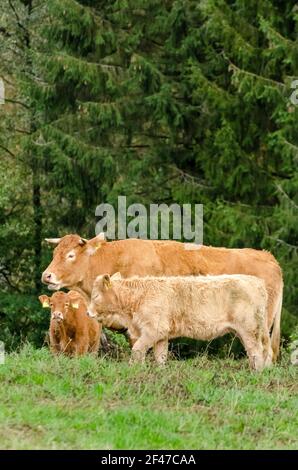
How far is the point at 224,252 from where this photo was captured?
52.9 ft

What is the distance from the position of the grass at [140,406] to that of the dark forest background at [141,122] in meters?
13.8

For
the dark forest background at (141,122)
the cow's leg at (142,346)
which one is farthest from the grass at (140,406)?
the dark forest background at (141,122)

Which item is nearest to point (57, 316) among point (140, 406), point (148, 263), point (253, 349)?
point (148, 263)

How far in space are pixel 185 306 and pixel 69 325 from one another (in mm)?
2434

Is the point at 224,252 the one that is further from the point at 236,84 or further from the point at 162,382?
the point at 236,84

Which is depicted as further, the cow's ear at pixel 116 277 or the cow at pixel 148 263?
the cow at pixel 148 263

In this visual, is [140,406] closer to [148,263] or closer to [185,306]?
[185,306]

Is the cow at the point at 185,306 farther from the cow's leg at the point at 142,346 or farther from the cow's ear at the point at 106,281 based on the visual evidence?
the cow's leg at the point at 142,346

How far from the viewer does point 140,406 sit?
10.8m

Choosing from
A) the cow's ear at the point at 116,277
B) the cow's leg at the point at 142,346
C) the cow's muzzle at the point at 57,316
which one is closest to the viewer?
the cow's leg at the point at 142,346

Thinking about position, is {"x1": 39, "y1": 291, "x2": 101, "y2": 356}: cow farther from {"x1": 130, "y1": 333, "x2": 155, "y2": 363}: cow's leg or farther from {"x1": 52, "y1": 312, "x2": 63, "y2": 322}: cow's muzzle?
{"x1": 130, "y1": 333, "x2": 155, "y2": 363}: cow's leg

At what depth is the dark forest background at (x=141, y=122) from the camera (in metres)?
27.1

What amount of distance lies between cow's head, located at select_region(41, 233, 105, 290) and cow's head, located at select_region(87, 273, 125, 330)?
132cm

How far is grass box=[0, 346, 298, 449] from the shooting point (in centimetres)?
979
